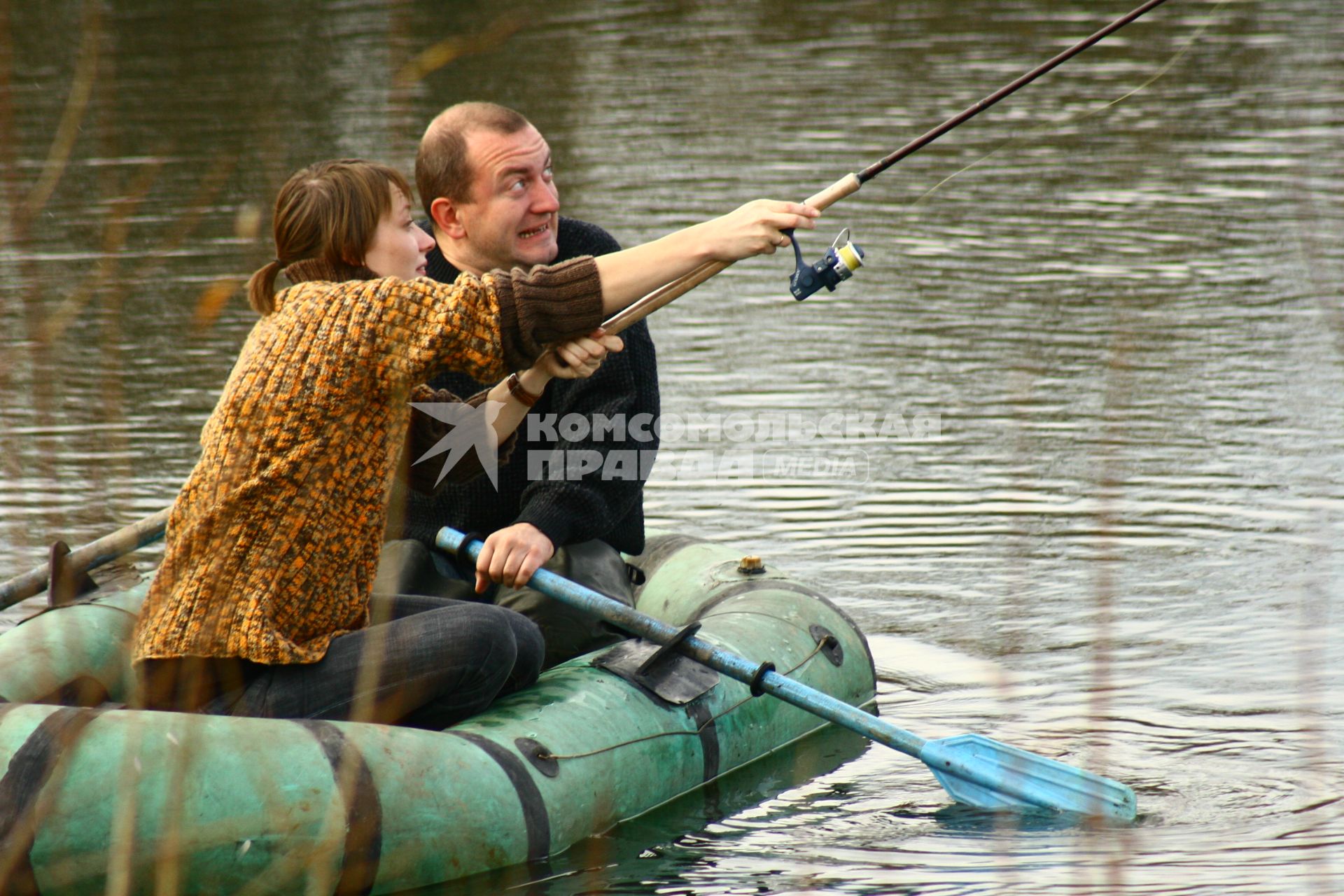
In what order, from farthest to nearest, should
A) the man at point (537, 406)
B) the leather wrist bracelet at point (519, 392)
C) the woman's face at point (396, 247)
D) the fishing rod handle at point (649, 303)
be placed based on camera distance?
the man at point (537, 406) → the leather wrist bracelet at point (519, 392) → the woman's face at point (396, 247) → the fishing rod handle at point (649, 303)

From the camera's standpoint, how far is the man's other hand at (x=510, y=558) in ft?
14.2

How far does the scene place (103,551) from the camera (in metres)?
5.05

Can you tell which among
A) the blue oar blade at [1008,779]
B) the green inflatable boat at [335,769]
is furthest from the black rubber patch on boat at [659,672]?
the blue oar blade at [1008,779]

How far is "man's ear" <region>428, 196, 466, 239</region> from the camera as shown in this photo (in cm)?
482

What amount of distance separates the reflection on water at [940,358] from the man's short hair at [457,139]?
1.19 ft

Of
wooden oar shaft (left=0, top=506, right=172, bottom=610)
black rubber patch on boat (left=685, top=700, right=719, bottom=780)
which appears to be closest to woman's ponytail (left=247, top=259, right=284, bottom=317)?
wooden oar shaft (left=0, top=506, right=172, bottom=610)

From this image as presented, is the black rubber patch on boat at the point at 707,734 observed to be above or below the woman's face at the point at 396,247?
below

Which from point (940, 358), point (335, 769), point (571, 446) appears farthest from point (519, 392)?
point (940, 358)

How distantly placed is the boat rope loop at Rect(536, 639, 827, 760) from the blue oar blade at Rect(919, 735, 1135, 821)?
18.6 inches

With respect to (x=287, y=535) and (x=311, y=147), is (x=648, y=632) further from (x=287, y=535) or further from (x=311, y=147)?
(x=311, y=147)

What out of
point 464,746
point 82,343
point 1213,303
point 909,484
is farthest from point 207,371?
point 464,746

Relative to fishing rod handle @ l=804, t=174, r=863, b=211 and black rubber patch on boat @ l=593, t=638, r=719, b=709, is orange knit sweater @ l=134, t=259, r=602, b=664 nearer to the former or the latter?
fishing rod handle @ l=804, t=174, r=863, b=211

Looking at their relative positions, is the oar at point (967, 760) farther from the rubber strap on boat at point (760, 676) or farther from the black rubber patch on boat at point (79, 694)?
the black rubber patch on boat at point (79, 694)

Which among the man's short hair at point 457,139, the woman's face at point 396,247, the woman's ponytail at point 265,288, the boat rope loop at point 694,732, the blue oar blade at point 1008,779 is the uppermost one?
the man's short hair at point 457,139
